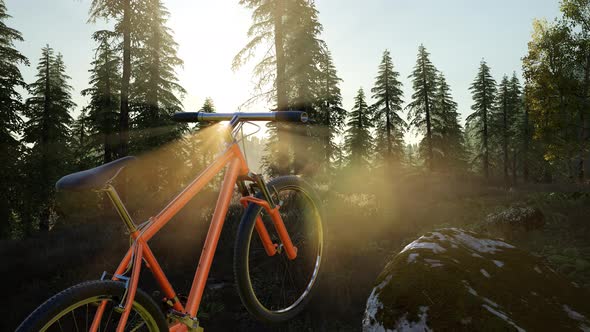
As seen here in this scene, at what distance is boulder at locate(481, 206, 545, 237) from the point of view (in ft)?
28.8

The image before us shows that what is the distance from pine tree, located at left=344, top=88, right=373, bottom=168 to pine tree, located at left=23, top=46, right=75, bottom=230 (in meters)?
24.9

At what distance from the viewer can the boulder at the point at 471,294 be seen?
101 inches

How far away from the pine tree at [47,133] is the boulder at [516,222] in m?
21.4

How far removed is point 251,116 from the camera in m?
2.88

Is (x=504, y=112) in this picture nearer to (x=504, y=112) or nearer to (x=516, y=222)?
(x=504, y=112)

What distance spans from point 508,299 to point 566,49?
→ 20671mm

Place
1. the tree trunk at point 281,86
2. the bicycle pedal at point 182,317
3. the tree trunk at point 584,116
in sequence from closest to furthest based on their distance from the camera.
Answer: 1. the bicycle pedal at point 182,317
2. the tree trunk at point 281,86
3. the tree trunk at point 584,116

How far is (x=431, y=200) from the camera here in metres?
15.5

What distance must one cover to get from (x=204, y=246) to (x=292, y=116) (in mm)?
1220

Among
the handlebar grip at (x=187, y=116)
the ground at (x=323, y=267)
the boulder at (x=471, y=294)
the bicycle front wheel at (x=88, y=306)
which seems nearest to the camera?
the bicycle front wheel at (x=88, y=306)

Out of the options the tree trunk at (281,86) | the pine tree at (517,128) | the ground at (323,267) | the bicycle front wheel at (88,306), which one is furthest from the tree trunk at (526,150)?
the bicycle front wheel at (88,306)

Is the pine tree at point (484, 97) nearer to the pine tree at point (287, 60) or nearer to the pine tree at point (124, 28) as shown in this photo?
the pine tree at point (287, 60)

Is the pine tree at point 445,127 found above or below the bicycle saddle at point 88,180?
above

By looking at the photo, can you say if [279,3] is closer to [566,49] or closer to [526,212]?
[526,212]
